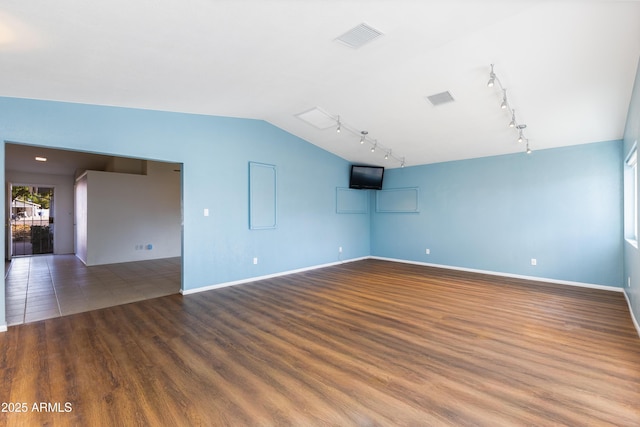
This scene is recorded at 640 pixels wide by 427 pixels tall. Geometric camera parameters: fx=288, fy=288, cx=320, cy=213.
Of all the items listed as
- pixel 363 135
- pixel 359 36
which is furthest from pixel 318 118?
pixel 359 36

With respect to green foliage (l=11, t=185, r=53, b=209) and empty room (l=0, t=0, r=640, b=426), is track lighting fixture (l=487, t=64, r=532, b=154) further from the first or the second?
green foliage (l=11, t=185, r=53, b=209)

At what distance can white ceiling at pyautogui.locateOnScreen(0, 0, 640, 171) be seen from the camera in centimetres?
229

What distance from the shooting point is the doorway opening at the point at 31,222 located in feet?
29.5

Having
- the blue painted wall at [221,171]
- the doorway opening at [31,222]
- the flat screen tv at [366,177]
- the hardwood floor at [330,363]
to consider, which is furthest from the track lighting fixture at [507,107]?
the doorway opening at [31,222]

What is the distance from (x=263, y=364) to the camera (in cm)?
248

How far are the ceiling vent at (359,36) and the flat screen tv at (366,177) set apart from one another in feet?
15.2

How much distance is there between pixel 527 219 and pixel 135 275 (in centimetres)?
797

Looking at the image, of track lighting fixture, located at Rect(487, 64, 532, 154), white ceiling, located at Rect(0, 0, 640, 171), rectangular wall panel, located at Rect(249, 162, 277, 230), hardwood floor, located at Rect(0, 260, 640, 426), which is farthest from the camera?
rectangular wall panel, located at Rect(249, 162, 277, 230)

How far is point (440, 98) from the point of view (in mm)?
4148

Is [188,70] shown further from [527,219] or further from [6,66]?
[527,219]

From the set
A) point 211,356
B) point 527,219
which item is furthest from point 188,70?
point 527,219

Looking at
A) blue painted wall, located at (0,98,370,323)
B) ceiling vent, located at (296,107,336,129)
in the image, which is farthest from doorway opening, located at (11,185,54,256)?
ceiling vent, located at (296,107,336,129)

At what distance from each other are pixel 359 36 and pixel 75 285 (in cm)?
609

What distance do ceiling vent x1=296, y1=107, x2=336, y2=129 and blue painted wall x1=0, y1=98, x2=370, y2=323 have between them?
83cm
